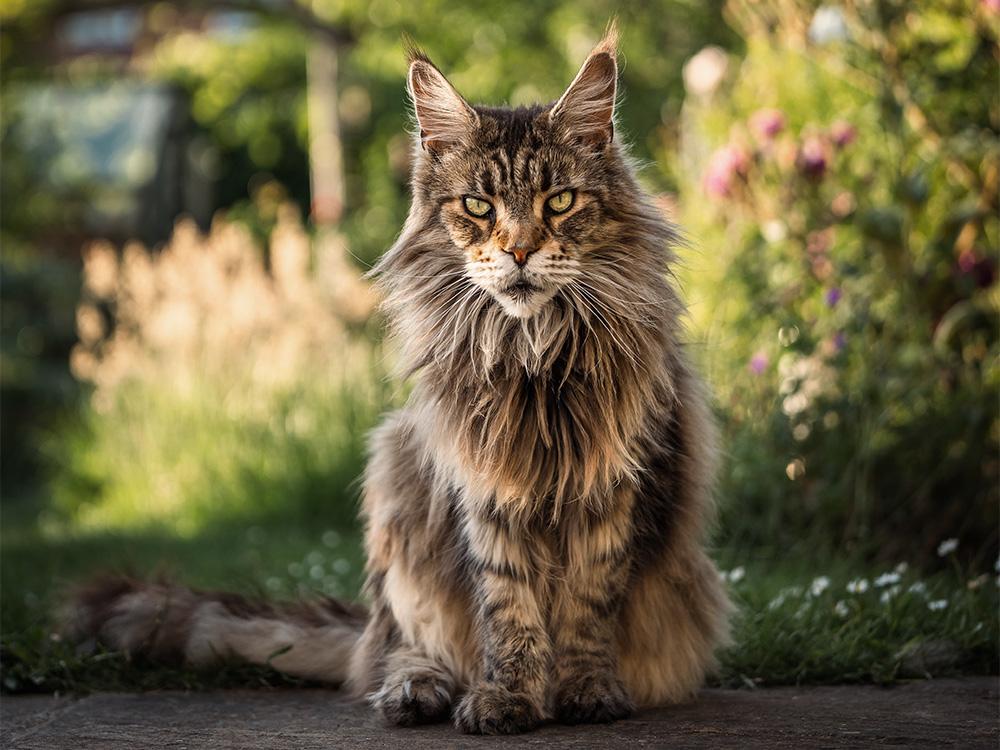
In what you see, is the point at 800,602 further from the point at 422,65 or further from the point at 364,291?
the point at 364,291

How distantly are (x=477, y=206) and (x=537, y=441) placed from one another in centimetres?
57

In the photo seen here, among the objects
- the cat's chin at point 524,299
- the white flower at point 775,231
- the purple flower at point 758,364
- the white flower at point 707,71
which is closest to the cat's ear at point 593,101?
the cat's chin at point 524,299

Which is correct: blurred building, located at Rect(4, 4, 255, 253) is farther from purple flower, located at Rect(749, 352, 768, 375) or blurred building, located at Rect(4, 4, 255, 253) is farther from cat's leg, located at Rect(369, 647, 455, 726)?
cat's leg, located at Rect(369, 647, 455, 726)

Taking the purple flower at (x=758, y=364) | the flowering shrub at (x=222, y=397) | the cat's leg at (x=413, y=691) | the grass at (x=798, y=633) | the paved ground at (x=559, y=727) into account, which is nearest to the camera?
the paved ground at (x=559, y=727)

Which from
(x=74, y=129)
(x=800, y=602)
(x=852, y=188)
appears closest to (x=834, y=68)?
(x=852, y=188)

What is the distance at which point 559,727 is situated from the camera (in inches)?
106

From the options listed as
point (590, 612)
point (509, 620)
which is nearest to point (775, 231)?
point (590, 612)

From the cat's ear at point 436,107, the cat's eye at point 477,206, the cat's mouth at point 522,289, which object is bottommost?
the cat's mouth at point 522,289

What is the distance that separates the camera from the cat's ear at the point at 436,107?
2891 mm

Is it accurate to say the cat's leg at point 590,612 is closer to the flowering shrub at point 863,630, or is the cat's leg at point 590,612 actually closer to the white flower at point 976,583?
the flowering shrub at point 863,630

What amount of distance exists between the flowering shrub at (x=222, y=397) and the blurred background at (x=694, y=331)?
24 mm

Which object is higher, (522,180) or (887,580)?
(522,180)

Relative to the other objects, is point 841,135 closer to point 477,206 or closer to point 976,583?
point 976,583

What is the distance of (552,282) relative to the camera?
8.90 feet
